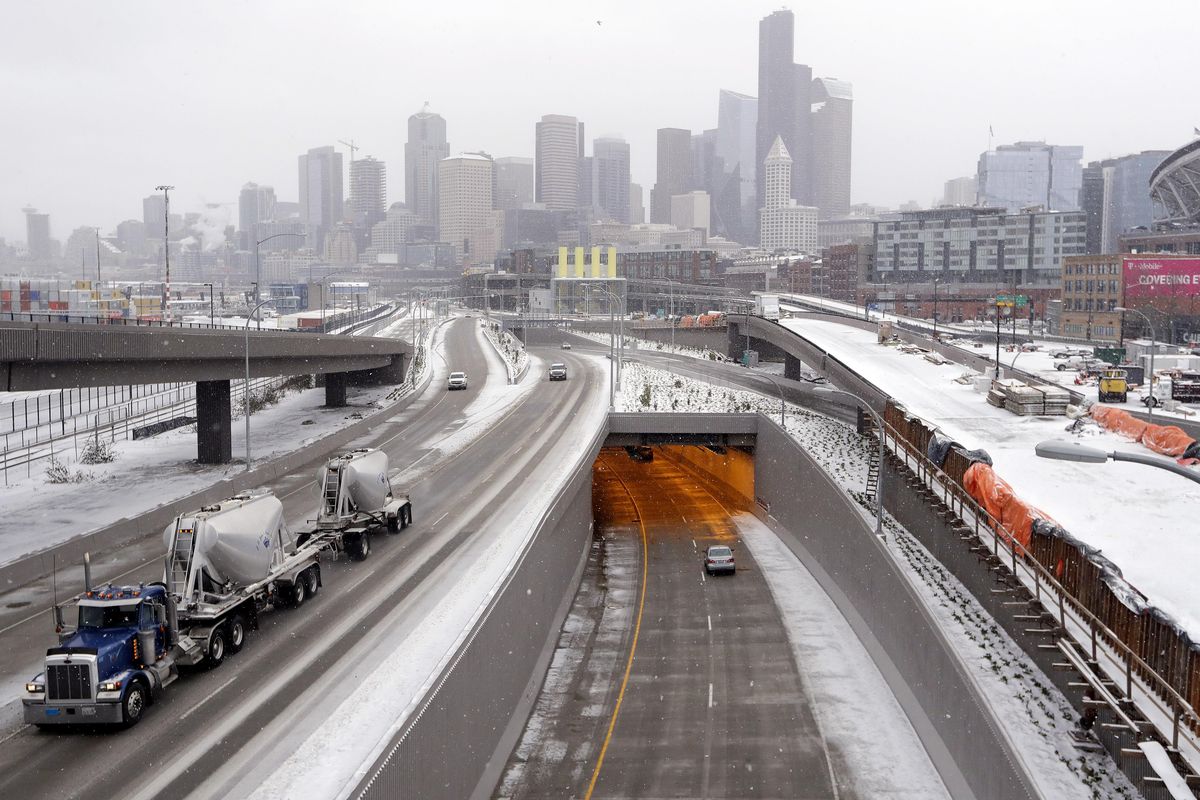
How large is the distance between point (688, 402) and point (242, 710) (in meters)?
45.7

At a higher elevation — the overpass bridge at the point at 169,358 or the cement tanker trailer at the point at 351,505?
the overpass bridge at the point at 169,358

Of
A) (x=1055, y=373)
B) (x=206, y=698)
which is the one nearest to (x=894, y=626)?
(x=206, y=698)

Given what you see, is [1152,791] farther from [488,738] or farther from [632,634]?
[632,634]

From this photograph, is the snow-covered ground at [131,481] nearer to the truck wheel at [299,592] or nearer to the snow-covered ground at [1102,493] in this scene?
the truck wheel at [299,592]

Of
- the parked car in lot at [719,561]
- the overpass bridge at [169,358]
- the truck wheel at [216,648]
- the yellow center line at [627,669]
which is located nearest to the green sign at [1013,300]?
the yellow center line at [627,669]

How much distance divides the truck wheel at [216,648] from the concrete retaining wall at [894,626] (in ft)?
51.5

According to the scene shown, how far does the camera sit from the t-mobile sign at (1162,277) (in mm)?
110250

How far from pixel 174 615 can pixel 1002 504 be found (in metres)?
21.1

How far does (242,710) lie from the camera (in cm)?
1864

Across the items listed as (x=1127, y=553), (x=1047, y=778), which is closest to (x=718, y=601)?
(x=1127, y=553)

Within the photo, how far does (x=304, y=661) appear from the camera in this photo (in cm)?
2131

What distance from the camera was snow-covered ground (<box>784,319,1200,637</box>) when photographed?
25.2 m

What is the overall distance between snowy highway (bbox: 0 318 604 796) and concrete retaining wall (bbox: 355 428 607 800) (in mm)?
756

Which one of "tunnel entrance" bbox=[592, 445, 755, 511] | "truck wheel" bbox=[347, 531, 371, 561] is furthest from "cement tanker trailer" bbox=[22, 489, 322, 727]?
"tunnel entrance" bbox=[592, 445, 755, 511]
